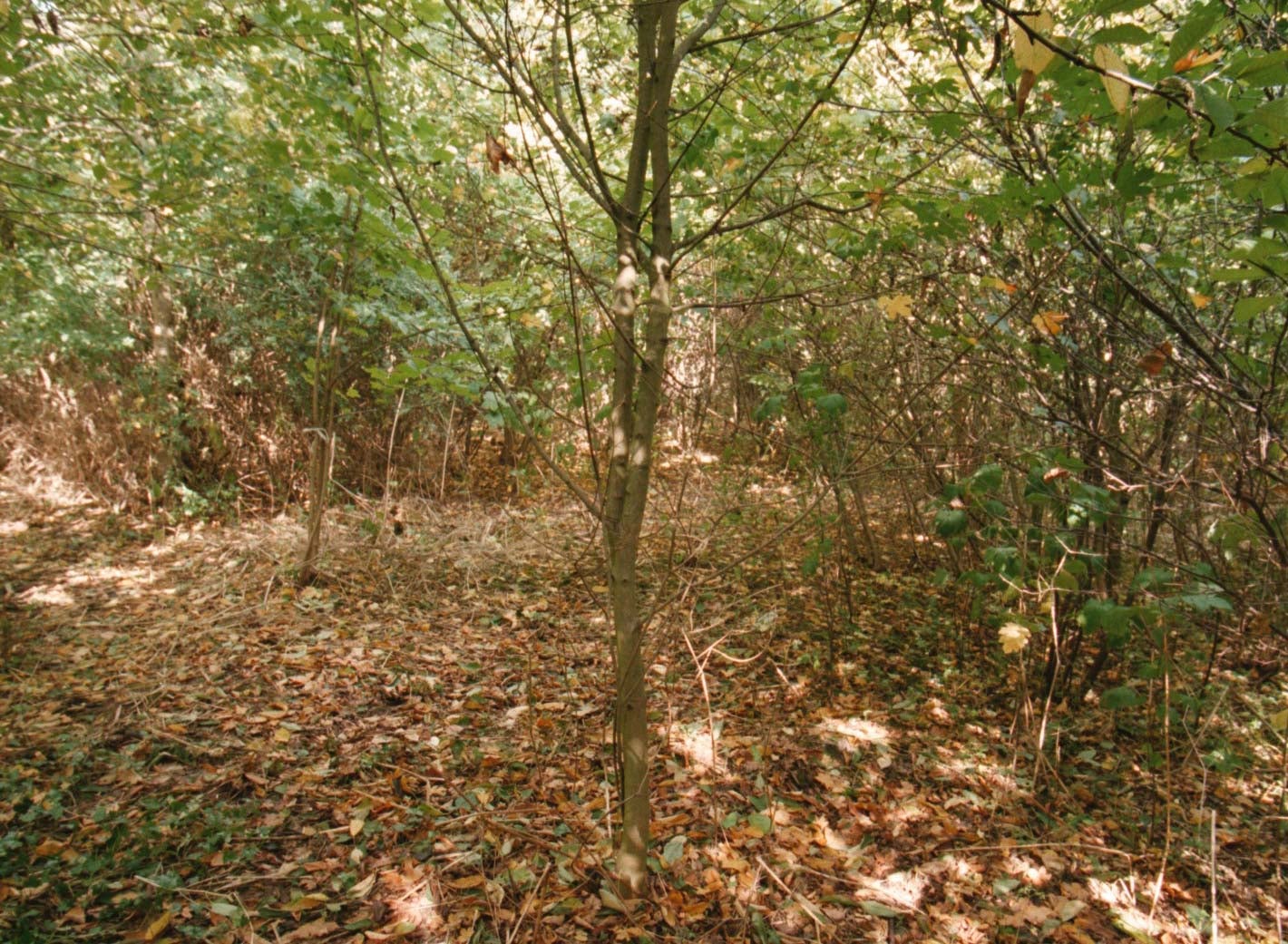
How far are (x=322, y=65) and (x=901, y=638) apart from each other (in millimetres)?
4362

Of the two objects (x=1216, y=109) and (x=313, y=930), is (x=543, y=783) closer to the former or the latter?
(x=313, y=930)

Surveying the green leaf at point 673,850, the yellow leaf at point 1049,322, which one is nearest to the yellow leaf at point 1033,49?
the yellow leaf at point 1049,322

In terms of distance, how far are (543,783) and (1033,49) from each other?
111 inches

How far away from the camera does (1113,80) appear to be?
2.94 ft

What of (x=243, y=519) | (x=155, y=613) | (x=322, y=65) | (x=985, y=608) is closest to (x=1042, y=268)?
(x=985, y=608)

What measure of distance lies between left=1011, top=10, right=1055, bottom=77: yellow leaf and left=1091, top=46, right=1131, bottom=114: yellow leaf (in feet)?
0.18

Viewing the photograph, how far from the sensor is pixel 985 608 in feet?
15.2

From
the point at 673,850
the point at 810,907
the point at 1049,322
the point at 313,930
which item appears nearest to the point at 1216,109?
the point at 1049,322

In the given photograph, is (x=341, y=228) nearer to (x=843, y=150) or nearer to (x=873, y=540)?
(x=843, y=150)

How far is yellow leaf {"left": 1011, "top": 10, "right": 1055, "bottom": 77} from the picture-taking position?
0.93m

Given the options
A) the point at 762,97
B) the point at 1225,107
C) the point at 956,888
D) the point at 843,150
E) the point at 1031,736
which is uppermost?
the point at 762,97

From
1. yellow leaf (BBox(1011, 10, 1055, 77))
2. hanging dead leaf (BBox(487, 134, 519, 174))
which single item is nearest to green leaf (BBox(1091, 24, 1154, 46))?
yellow leaf (BBox(1011, 10, 1055, 77))

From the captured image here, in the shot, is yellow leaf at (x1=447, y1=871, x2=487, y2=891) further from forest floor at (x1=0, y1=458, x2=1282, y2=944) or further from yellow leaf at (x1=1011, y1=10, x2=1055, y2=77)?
yellow leaf at (x1=1011, y1=10, x2=1055, y2=77)

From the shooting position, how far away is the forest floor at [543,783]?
93.7 inches
